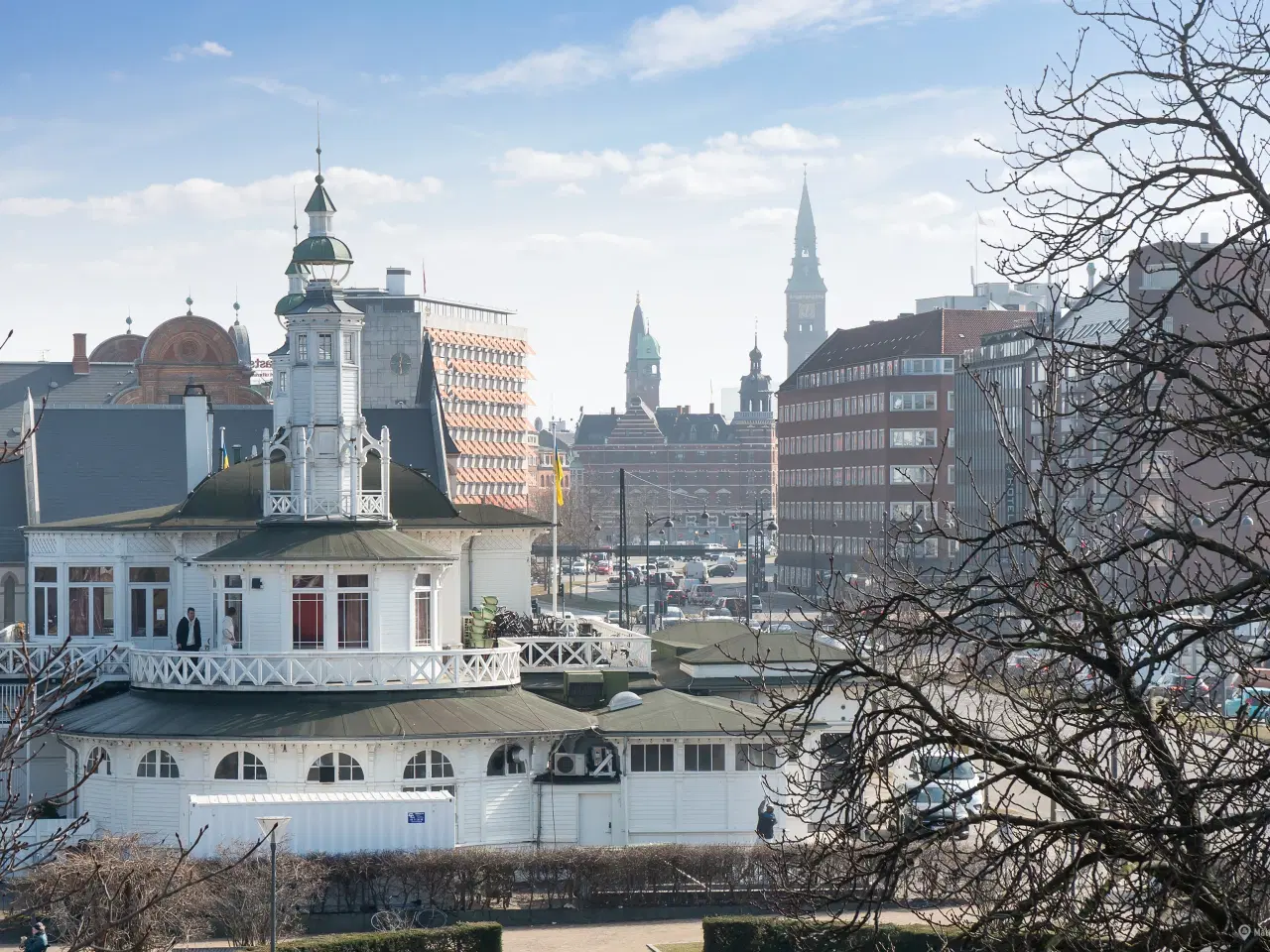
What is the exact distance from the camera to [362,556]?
42.4 meters

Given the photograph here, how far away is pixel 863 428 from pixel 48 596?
363 ft

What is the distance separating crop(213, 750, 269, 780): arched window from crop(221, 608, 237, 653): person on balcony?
2.52 metres

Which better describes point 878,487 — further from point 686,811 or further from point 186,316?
point 686,811

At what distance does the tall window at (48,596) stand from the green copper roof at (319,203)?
1051cm

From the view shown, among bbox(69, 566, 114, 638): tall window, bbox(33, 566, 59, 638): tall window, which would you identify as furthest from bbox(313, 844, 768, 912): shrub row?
Result: bbox(33, 566, 59, 638): tall window

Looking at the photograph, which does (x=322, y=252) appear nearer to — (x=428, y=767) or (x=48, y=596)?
(x=48, y=596)

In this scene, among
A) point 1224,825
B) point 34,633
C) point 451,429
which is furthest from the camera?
point 451,429

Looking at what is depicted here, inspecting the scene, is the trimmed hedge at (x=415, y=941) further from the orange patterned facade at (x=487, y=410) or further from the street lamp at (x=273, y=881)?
the orange patterned facade at (x=487, y=410)

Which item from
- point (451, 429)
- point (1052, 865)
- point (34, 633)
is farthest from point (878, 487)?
point (1052, 865)

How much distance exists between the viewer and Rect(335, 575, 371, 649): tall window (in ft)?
139

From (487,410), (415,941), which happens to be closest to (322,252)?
(415,941)

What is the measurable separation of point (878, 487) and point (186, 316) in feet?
187

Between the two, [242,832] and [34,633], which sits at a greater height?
[34,633]

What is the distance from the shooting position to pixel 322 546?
42812 millimetres
